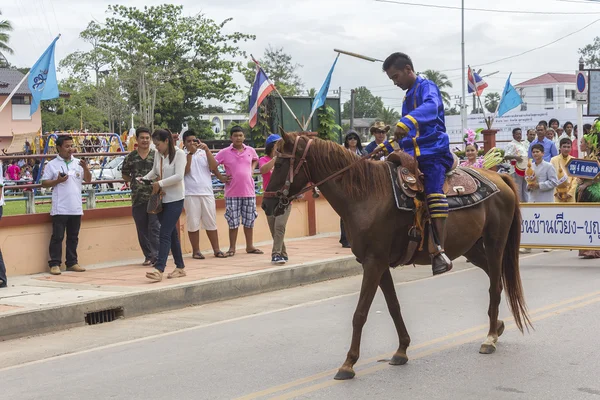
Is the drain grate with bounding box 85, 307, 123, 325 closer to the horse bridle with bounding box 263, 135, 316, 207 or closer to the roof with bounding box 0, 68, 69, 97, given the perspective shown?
the horse bridle with bounding box 263, 135, 316, 207

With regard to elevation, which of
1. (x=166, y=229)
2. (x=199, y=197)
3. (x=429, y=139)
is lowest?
(x=166, y=229)

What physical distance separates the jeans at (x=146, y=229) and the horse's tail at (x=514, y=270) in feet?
20.7

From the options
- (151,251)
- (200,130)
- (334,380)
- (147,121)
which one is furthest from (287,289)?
(200,130)

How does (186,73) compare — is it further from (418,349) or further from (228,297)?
(418,349)

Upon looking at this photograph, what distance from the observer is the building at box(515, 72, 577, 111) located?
10406 cm

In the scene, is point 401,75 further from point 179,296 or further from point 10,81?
point 10,81

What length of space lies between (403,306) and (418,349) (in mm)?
2449

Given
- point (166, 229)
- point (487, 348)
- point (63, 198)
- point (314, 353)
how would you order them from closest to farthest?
point (487, 348) < point (314, 353) < point (166, 229) < point (63, 198)

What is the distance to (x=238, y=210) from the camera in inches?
556

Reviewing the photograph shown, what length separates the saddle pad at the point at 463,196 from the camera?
6770 mm

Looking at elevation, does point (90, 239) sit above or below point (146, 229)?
below

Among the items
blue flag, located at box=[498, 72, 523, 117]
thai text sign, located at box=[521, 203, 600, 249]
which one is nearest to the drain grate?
thai text sign, located at box=[521, 203, 600, 249]

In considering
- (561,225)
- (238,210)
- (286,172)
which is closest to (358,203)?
(286,172)

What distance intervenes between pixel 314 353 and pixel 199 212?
672 centimetres
